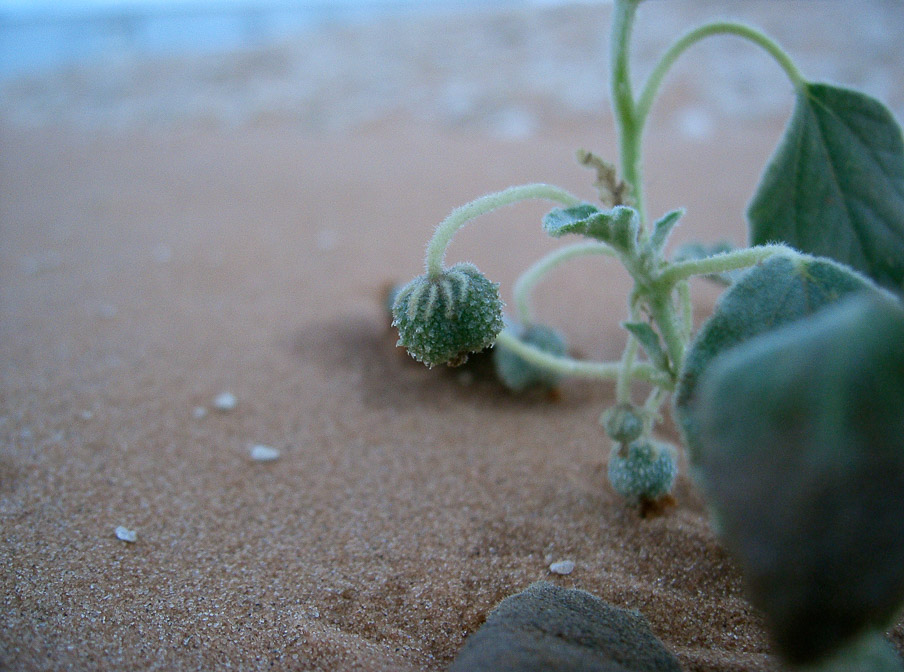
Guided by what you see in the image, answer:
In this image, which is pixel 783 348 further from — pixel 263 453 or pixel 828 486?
pixel 263 453

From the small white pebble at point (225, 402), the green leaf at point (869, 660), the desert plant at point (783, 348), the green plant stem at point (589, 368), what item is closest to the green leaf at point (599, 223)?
the desert plant at point (783, 348)

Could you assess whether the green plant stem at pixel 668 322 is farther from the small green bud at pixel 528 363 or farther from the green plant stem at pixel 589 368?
the small green bud at pixel 528 363

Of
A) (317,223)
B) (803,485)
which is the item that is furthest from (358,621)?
(317,223)

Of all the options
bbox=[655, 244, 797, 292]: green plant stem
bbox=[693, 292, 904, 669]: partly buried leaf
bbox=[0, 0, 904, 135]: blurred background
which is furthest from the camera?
bbox=[0, 0, 904, 135]: blurred background

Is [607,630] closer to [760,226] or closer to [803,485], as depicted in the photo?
[803,485]

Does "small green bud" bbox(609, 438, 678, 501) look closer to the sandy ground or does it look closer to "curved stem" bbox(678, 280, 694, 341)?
the sandy ground

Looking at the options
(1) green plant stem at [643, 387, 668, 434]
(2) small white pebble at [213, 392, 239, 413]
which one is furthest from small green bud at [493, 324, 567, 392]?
(2) small white pebble at [213, 392, 239, 413]

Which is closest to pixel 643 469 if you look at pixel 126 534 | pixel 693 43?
pixel 693 43
